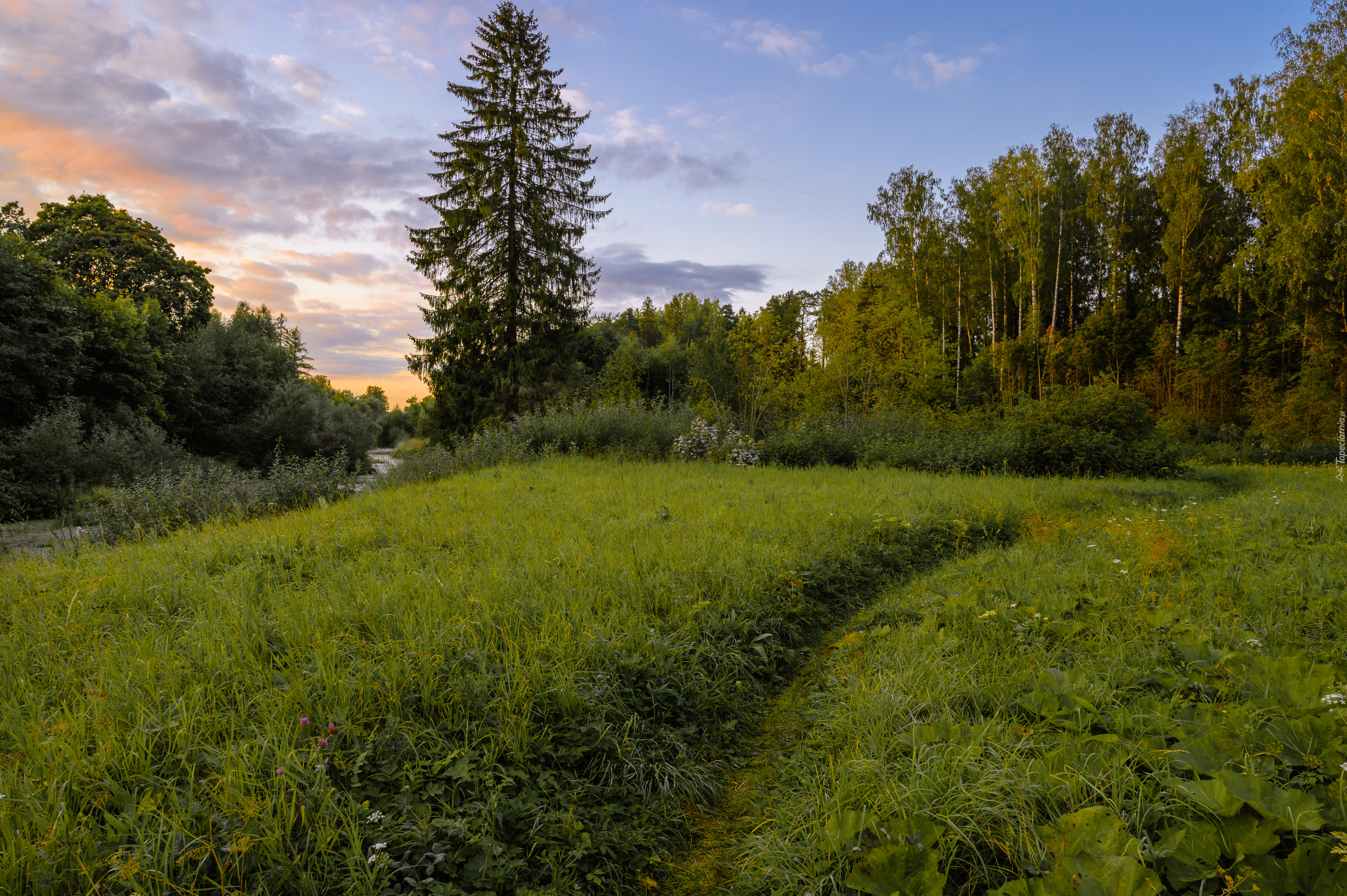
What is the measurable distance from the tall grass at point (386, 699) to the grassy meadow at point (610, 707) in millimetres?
16

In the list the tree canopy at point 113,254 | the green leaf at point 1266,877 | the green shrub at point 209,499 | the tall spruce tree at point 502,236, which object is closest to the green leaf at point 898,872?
the green leaf at point 1266,877

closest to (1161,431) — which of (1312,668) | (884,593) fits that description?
(884,593)

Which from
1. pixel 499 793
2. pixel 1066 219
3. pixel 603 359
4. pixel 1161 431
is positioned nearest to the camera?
pixel 499 793

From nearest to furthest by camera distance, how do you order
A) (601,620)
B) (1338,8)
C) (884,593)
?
1. (601,620)
2. (884,593)
3. (1338,8)

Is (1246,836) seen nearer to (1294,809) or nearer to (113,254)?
(1294,809)

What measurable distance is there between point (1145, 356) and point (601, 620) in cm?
3295

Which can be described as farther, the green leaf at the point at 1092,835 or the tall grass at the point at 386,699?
the tall grass at the point at 386,699

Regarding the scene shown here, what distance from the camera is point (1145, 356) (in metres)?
26.9

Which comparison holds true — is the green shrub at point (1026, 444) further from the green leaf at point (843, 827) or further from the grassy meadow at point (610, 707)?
the green leaf at point (843, 827)

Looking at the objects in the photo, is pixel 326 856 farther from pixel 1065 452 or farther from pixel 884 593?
pixel 1065 452

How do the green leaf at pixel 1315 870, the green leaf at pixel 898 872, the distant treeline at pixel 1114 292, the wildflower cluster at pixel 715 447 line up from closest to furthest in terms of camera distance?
the green leaf at pixel 1315 870 < the green leaf at pixel 898 872 < the wildflower cluster at pixel 715 447 < the distant treeline at pixel 1114 292

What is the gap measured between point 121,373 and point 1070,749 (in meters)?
26.5

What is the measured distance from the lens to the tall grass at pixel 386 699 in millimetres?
1850

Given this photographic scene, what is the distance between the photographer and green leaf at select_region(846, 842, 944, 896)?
1.57 m
